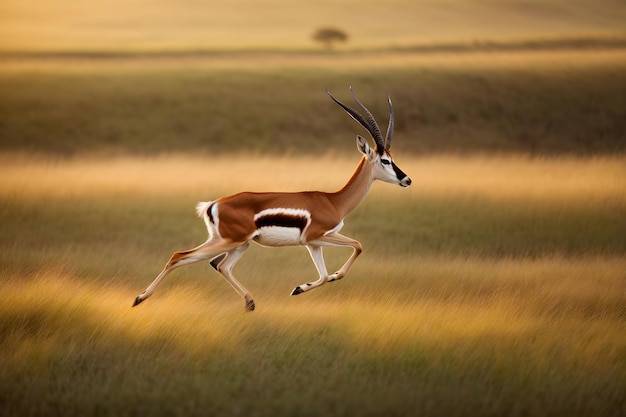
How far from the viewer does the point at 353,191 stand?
38.0ft

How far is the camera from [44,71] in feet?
117

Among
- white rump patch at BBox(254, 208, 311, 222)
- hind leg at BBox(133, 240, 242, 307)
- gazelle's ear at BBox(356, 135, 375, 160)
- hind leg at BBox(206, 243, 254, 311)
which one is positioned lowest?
hind leg at BBox(206, 243, 254, 311)

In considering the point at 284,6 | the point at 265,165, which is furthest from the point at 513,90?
the point at 284,6

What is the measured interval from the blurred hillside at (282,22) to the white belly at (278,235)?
120 feet

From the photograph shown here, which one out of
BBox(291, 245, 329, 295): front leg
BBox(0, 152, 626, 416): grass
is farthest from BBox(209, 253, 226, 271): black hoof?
BBox(291, 245, 329, 295): front leg

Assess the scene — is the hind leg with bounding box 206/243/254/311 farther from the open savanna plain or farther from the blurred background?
the blurred background

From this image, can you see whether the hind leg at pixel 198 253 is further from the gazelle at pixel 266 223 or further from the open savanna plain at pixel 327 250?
the open savanna plain at pixel 327 250

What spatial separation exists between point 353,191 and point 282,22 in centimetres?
5746

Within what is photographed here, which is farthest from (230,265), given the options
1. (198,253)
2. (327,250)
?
(327,250)

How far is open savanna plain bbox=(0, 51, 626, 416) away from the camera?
384 inches

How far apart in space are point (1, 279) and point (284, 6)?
66374 millimetres

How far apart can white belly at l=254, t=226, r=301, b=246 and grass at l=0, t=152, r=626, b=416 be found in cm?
81

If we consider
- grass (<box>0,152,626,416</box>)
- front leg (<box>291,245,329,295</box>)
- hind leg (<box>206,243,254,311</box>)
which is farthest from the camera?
hind leg (<box>206,243,254,311</box>)

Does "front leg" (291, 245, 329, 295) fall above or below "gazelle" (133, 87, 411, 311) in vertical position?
below
